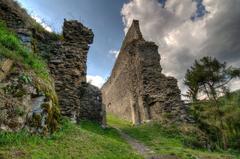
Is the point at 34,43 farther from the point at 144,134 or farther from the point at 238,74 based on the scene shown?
the point at 238,74

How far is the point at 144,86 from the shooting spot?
22281mm

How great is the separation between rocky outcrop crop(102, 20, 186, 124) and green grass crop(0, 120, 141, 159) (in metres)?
10.7

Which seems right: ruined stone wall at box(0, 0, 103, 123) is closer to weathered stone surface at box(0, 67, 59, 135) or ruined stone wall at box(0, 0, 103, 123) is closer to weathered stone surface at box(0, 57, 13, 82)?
weathered stone surface at box(0, 57, 13, 82)

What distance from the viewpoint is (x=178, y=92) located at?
66.6 feet

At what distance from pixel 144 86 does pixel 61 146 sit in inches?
600

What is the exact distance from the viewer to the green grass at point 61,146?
6316mm

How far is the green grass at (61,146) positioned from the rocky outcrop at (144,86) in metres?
10.7

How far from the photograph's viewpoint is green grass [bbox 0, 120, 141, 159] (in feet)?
20.7

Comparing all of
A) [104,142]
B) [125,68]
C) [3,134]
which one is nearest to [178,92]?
[125,68]

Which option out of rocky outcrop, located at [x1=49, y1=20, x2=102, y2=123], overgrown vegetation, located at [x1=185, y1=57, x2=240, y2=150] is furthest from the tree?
rocky outcrop, located at [x1=49, y1=20, x2=102, y2=123]

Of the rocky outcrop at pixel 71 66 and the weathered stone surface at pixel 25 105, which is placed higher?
the rocky outcrop at pixel 71 66

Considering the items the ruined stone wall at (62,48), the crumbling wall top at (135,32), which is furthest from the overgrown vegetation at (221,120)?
the ruined stone wall at (62,48)

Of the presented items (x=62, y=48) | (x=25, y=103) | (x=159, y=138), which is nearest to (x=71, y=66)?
(x=62, y=48)

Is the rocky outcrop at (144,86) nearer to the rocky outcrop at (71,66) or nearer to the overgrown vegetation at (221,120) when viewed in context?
the overgrown vegetation at (221,120)
